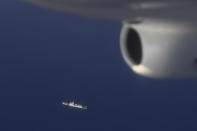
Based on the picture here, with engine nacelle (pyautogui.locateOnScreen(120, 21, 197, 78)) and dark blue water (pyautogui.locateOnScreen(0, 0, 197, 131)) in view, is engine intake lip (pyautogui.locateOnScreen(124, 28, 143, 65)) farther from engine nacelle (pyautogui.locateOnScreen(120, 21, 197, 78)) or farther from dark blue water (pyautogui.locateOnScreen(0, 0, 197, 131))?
dark blue water (pyautogui.locateOnScreen(0, 0, 197, 131))

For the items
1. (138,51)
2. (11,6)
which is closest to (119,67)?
(11,6)

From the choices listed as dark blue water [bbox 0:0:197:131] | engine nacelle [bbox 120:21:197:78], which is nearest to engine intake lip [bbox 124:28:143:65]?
engine nacelle [bbox 120:21:197:78]

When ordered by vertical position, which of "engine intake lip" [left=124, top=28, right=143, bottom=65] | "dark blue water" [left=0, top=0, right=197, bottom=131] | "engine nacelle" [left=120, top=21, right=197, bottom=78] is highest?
"dark blue water" [left=0, top=0, right=197, bottom=131]

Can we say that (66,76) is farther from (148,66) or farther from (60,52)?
(148,66)

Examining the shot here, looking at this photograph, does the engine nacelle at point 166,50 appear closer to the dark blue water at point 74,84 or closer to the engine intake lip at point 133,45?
the engine intake lip at point 133,45

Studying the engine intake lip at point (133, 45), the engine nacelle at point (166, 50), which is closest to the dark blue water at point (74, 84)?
the engine intake lip at point (133, 45)
